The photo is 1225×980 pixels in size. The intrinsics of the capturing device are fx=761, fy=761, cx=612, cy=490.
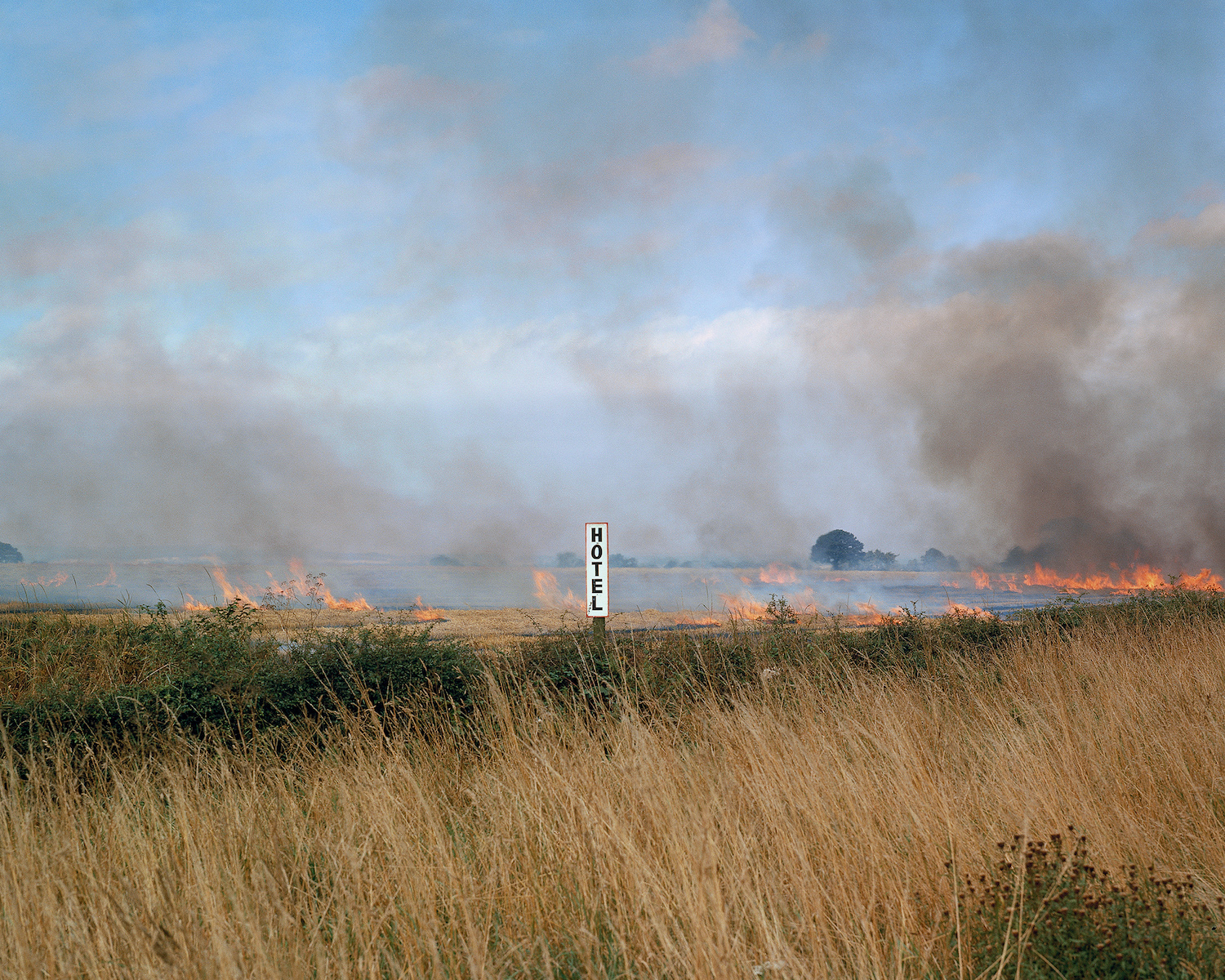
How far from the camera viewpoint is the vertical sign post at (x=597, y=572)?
37.6ft

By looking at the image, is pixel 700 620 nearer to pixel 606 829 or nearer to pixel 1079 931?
pixel 606 829

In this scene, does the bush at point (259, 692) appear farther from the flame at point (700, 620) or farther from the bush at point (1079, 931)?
the bush at point (1079, 931)

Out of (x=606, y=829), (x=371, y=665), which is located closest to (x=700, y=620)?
(x=371, y=665)

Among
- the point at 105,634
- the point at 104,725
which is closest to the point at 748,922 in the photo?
the point at 104,725

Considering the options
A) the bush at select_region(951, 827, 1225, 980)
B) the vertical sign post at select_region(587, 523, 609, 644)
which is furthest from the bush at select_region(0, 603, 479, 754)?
the bush at select_region(951, 827, 1225, 980)

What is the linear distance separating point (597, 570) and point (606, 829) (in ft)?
27.5

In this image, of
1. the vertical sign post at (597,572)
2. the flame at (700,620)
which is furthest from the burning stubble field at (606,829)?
the vertical sign post at (597,572)

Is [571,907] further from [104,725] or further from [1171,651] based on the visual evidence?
[1171,651]

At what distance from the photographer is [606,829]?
133 inches

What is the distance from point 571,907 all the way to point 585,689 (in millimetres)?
4536

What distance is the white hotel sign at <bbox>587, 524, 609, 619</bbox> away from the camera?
37.7 feet

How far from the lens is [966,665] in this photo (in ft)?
28.4

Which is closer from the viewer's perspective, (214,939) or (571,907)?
(214,939)

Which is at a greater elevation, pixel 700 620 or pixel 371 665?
pixel 700 620
